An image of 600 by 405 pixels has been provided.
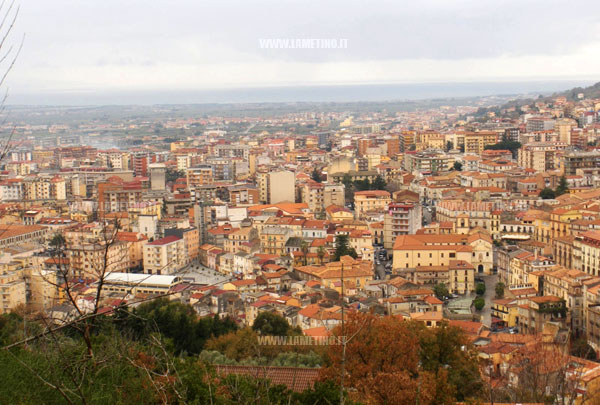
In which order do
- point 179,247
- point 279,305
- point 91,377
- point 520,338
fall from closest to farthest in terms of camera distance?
point 91,377 → point 520,338 → point 279,305 → point 179,247

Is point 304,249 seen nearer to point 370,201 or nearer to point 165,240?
point 165,240

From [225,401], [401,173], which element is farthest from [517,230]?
[225,401]

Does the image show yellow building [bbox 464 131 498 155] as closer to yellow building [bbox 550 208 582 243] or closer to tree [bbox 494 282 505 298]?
yellow building [bbox 550 208 582 243]

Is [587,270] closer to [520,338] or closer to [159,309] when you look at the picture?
[520,338]

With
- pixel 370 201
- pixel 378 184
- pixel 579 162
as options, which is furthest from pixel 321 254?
pixel 579 162

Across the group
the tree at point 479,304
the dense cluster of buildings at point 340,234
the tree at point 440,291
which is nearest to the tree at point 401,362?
the dense cluster of buildings at point 340,234

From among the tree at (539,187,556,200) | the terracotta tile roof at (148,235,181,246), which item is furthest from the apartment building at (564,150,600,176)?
the terracotta tile roof at (148,235,181,246)
